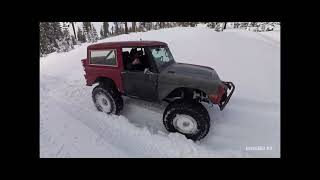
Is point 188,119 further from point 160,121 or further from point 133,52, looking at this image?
point 133,52

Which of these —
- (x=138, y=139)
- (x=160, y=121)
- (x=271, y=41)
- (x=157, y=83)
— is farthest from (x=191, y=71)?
(x=271, y=41)

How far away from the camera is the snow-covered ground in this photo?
349cm

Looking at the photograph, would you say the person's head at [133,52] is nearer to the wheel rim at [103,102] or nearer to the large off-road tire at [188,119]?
the wheel rim at [103,102]

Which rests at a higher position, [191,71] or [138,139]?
[191,71]

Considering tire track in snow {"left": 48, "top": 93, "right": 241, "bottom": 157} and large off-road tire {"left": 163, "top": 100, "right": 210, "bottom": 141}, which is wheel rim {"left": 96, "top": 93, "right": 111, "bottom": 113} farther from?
large off-road tire {"left": 163, "top": 100, "right": 210, "bottom": 141}

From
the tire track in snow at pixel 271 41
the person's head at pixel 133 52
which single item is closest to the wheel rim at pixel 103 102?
the person's head at pixel 133 52

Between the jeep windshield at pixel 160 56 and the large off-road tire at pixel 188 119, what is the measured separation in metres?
0.92

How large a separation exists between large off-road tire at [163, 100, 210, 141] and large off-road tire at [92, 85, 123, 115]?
1.28 metres

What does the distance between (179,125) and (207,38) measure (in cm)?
621

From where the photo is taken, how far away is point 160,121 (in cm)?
435

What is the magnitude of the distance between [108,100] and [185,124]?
6.20 feet

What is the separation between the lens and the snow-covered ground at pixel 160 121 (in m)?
3.49

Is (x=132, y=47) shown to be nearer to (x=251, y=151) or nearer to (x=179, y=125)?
(x=179, y=125)

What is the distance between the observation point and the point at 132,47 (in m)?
4.14
